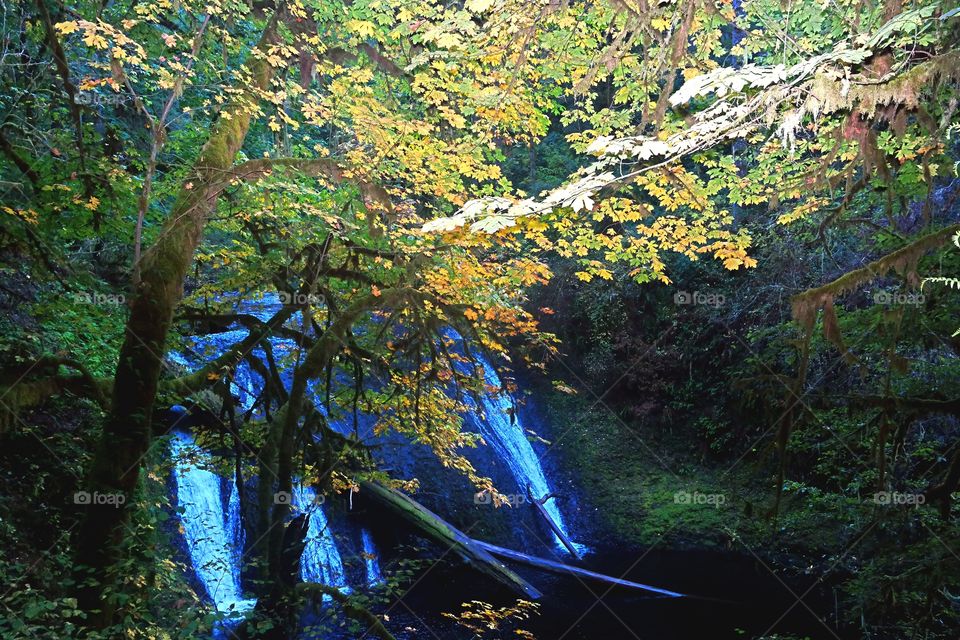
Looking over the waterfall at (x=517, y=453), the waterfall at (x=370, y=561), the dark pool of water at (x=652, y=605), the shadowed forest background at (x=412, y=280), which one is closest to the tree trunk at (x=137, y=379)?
the shadowed forest background at (x=412, y=280)

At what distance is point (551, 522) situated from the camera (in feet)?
43.3

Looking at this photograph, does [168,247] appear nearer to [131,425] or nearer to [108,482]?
[131,425]

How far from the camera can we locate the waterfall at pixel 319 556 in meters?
9.45

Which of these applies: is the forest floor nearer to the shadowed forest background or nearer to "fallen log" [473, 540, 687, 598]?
the shadowed forest background

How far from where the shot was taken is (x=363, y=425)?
12.6m

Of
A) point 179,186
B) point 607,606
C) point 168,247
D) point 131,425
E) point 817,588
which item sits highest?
point 179,186

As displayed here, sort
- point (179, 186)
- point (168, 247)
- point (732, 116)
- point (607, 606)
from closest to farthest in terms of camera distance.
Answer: point (732, 116), point (168, 247), point (179, 186), point (607, 606)

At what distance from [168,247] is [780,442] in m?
5.39

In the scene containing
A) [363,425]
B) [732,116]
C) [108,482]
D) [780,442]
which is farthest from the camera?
[363,425]

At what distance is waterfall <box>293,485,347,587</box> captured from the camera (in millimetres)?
9445

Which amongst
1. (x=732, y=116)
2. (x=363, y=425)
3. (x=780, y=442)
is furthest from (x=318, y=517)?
(x=732, y=116)

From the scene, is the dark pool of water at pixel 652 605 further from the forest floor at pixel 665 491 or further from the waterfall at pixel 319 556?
the waterfall at pixel 319 556

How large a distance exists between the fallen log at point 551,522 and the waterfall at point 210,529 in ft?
20.8

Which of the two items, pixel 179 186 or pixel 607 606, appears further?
pixel 607 606
